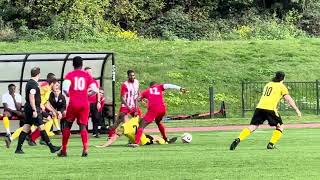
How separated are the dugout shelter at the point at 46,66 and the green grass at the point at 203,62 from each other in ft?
37.7

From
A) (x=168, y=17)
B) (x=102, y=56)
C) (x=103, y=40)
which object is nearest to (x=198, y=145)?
(x=102, y=56)

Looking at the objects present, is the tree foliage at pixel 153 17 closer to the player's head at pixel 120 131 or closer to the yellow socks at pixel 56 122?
the yellow socks at pixel 56 122

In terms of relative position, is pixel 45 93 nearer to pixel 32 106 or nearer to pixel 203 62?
pixel 32 106

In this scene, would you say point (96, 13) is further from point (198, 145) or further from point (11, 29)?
point (198, 145)

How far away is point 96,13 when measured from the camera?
5259cm

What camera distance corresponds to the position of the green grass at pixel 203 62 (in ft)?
133

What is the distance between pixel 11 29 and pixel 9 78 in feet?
81.3

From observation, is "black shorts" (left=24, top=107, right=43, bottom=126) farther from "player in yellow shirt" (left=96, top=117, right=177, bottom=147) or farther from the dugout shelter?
the dugout shelter

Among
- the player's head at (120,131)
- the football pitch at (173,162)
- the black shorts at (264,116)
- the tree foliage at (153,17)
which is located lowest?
the football pitch at (173,162)

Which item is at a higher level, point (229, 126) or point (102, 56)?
point (102, 56)

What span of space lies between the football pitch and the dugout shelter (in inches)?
231

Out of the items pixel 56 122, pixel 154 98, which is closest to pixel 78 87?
pixel 154 98

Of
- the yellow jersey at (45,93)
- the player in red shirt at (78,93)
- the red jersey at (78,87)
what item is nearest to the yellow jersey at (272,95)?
the player in red shirt at (78,93)

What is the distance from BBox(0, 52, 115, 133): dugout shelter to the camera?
2634cm
